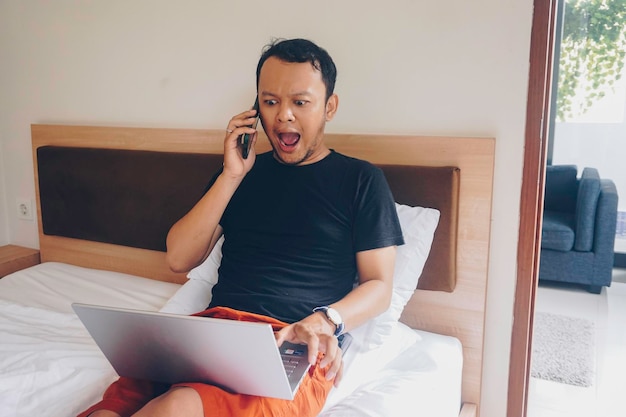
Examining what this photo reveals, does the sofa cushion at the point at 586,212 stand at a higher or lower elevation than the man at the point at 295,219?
lower

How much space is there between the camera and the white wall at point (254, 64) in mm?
1519

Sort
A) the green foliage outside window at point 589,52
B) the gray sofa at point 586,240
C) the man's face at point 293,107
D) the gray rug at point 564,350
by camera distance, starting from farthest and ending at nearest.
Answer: the green foliage outside window at point 589,52, the gray sofa at point 586,240, the gray rug at point 564,350, the man's face at point 293,107

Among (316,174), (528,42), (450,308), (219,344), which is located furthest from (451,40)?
(219,344)

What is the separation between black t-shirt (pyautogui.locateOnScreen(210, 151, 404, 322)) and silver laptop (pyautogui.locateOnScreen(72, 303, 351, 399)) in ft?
0.76

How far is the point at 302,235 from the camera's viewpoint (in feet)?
4.42

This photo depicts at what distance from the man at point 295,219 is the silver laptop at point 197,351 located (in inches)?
7.2

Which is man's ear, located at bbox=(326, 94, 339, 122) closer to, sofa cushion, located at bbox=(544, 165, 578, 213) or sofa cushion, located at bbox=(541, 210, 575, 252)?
sofa cushion, located at bbox=(541, 210, 575, 252)

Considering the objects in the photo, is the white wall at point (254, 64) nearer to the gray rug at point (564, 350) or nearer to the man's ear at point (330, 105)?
the man's ear at point (330, 105)

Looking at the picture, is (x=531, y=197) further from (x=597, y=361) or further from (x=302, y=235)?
(x=597, y=361)

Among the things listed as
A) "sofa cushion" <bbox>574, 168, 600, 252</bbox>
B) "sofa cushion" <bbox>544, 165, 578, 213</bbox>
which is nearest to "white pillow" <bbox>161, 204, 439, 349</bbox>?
"sofa cushion" <bbox>574, 168, 600, 252</bbox>

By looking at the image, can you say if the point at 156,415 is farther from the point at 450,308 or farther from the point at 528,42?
the point at 528,42

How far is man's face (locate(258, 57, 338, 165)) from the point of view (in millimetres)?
1339

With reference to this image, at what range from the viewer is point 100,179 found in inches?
80.4

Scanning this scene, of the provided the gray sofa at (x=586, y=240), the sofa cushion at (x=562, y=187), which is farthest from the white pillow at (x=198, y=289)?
the sofa cushion at (x=562, y=187)
